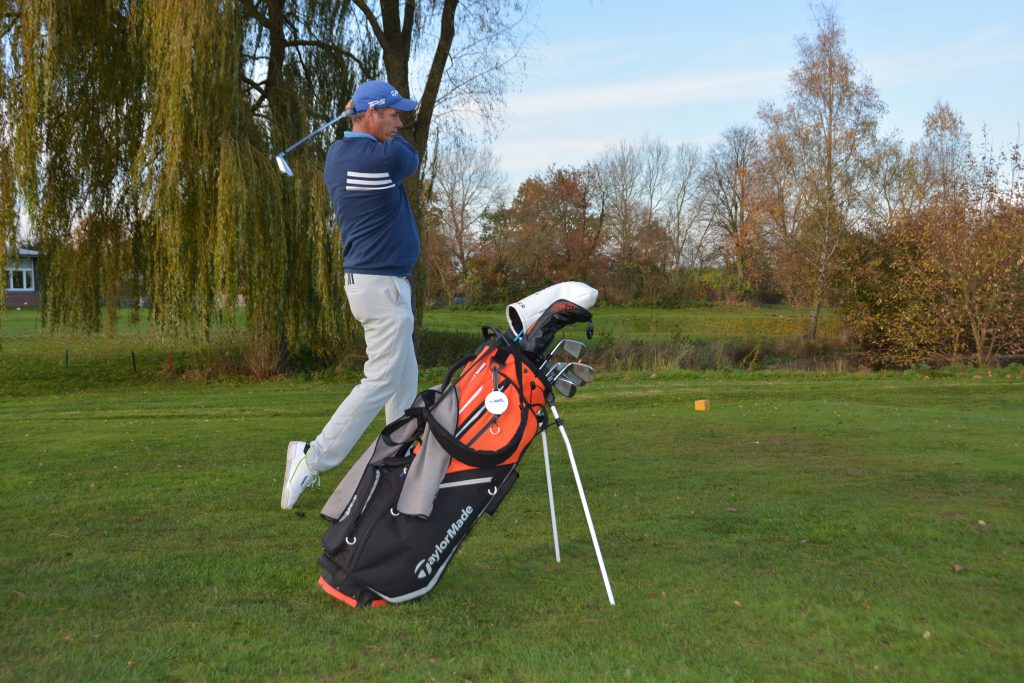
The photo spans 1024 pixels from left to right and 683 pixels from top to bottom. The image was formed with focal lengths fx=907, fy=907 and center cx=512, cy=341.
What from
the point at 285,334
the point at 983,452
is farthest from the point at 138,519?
the point at 285,334

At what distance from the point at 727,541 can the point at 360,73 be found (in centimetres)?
1723

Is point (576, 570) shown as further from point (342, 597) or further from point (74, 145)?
point (74, 145)

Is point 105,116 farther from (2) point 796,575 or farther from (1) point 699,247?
(1) point 699,247

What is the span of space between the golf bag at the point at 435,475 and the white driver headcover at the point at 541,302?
0.03 metres

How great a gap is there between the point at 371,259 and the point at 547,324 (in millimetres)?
1154

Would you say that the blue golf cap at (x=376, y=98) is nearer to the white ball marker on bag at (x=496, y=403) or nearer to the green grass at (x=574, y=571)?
the white ball marker on bag at (x=496, y=403)

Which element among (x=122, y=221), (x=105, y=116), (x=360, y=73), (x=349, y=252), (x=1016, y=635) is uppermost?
(x=360, y=73)

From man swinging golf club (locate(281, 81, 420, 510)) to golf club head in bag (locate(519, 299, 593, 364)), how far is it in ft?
2.83

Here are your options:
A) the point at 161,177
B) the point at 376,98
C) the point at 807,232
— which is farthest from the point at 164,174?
the point at 807,232

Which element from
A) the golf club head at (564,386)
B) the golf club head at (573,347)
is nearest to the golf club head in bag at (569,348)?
the golf club head at (573,347)

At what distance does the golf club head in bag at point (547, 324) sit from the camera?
3.79m

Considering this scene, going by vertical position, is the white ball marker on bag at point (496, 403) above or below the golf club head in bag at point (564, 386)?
below

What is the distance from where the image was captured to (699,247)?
60375 millimetres

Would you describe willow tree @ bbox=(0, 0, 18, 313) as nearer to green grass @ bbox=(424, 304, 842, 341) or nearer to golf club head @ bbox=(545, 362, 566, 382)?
green grass @ bbox=(424, 304, 842, 341)
